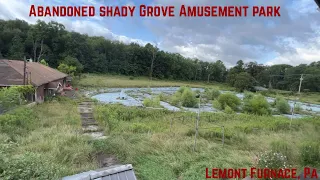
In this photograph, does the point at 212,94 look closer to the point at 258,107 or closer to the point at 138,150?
the point at 258,107

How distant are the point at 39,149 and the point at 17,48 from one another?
39.7 m

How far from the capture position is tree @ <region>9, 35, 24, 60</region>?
37844 millimetres

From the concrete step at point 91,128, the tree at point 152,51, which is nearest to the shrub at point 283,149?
the concrete step at point 91,128

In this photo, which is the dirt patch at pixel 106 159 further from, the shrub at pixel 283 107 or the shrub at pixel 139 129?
the shrub at pixel 283 107

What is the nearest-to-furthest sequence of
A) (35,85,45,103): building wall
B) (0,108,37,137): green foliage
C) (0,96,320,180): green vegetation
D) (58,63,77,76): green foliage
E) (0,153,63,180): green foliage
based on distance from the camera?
(0,153,63,180): green foliage < (0,96,320,180): green vegetation < (0,108,37,137): green foliage < (35,85,45,103): building wall < (58,63,77,76): green foliage

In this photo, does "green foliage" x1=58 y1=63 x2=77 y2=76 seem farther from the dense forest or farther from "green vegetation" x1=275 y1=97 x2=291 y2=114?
"green vegetation" x1=275 y1=97 x2=291 y2=114

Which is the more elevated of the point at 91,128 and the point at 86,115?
the point at 86,115

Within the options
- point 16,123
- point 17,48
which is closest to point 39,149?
point 16,123

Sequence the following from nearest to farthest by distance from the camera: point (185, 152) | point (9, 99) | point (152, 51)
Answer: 1. point (185, 152)
2. point (9, 99)
3. point (152, 51)

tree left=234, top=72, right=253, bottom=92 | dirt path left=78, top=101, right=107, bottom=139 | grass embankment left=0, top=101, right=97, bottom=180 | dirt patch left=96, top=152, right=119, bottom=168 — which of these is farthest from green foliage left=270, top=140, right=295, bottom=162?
tree left=234, top=72, right=253, bottom=92

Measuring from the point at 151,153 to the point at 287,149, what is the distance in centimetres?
384

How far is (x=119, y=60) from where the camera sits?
53719 millimetres

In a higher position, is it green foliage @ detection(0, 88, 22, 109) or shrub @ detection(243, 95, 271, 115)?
green foliage @ detection(0, 88, 22, 109)

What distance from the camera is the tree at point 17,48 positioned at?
37844 millimetres
